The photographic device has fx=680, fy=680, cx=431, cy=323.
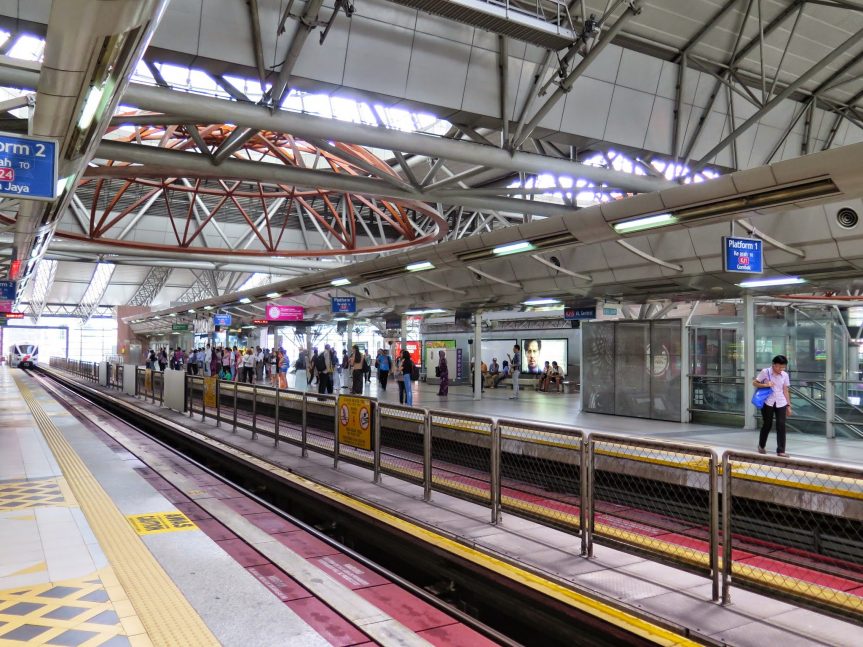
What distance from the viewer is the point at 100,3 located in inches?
167

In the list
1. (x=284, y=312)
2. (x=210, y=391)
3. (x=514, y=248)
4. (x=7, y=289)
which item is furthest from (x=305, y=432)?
(x=7, y=289)

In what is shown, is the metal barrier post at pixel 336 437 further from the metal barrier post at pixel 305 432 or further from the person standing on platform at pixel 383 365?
the person standing on platform at pixel 383 365

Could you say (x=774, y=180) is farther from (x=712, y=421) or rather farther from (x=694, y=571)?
(x=712, y=421)

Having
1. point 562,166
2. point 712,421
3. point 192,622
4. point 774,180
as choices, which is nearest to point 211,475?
point 192,622

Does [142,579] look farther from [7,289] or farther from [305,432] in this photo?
[7,289]

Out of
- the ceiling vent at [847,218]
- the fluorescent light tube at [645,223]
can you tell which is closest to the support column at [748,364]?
the ceiling vent at [847,218]

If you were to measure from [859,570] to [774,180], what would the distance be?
13.9 ft

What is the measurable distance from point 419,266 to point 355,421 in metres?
4.70

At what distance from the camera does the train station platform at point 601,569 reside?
479cm

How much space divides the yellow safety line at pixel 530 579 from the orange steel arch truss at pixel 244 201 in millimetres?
6730

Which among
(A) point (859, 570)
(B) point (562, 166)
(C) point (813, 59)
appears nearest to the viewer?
(A) point (859, 570)

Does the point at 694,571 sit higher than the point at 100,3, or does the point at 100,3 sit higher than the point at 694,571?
the point at 100,3

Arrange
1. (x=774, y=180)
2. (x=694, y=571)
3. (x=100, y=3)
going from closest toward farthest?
(x=100, y=3), (x=694, y=571), (x=774, y=180)

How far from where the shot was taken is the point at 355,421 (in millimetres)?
10406
